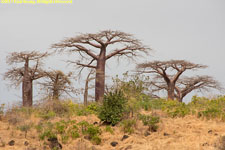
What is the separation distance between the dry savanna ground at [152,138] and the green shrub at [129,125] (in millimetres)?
118

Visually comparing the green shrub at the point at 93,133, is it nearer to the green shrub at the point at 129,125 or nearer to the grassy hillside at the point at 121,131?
the grassy hillside at the point at 121,131

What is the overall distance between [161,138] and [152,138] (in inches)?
9.1

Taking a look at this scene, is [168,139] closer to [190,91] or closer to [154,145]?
[154,145]

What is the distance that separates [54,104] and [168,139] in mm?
5829

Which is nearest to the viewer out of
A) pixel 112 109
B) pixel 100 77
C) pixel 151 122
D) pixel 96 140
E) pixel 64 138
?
pixel 96 140

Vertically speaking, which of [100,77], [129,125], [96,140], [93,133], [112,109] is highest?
[100,77]

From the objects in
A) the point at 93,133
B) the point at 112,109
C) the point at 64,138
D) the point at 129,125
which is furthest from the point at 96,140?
the point at 112,109

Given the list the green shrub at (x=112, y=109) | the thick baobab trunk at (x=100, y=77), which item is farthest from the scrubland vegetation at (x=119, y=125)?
the thick baobab trunk at (x=100, y=77)

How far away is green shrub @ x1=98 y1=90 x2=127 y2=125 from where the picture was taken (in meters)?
8.24

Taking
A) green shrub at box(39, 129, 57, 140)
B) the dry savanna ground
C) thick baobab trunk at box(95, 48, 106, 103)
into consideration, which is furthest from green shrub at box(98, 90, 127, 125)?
thick baobab trunk at box(95, 48, 106, 103)

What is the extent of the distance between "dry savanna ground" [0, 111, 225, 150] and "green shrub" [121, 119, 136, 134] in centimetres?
12

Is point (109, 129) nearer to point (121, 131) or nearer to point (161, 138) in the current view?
point (121, 131)

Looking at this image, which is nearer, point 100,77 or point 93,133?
point 93,133

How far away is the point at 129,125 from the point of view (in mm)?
7766
